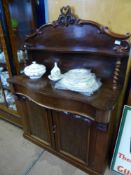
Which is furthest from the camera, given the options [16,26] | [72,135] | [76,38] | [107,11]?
[16,26]

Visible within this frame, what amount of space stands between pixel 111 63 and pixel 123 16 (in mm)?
340

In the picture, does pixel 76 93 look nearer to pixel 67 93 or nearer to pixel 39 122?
pixel 67 93

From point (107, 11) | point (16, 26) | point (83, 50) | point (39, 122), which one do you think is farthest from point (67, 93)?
point (16, 26)

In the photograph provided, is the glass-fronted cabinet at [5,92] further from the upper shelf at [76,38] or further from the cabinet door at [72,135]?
the cabinet door at [72,135]

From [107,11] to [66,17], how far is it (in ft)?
1.04

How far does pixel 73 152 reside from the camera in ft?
4.94

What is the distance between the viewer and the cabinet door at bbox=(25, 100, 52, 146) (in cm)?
145

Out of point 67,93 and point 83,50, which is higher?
point 83,50

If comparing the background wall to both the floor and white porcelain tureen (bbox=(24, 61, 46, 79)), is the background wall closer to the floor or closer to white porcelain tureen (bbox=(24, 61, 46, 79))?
white porcelain tureen (bbox=(24, 61, 46, 79))

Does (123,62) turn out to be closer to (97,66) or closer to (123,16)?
(97,66)

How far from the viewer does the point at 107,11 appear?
3.80 ft

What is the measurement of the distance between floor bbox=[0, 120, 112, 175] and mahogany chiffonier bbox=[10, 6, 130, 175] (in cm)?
12

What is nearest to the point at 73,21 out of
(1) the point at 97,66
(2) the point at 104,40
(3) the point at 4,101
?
A: (2) the point at 104,40

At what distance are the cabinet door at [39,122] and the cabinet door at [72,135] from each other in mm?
98
